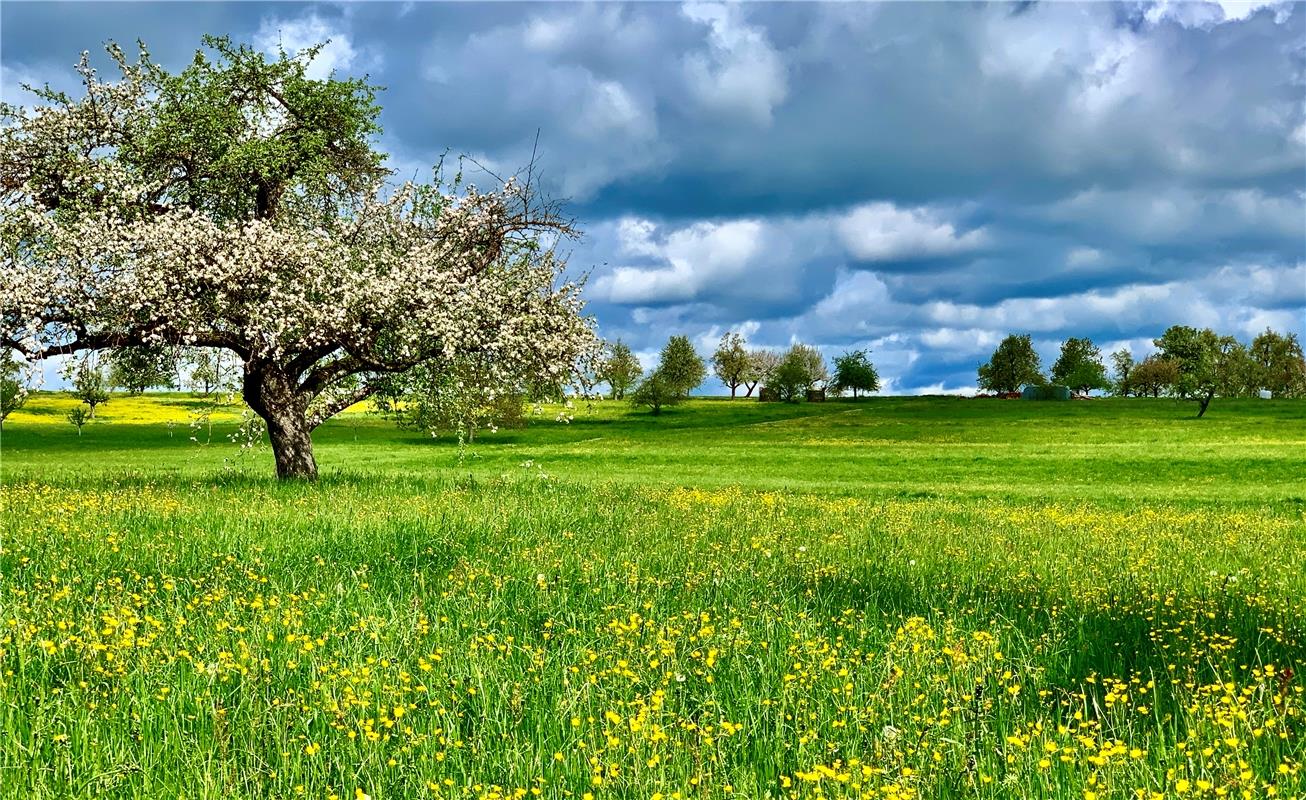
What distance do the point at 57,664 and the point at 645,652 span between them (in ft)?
15.4

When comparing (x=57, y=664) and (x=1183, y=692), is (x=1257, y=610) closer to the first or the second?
(x=1183, y=692)

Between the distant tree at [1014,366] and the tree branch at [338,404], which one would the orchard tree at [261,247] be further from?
the distant tree at [1014,366]

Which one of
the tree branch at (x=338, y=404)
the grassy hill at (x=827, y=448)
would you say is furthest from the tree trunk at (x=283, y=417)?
the grassy hill at (x=827, y=448)

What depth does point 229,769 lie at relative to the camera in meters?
5.34

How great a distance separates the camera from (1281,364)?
494ft

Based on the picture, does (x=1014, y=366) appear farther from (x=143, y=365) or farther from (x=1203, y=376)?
(x=143, y=365)

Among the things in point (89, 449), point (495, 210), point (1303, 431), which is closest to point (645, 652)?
point (495, 210)

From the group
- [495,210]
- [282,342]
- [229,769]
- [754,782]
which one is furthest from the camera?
[495,210]

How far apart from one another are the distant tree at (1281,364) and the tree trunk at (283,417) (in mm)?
161467

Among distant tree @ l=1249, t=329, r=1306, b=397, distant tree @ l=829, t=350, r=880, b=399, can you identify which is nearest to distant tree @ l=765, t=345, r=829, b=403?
distant tree @ l=829, t=350, r=880, b=399

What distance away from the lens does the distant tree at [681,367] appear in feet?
411

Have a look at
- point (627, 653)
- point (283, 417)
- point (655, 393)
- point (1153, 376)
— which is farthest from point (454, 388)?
point (1153, 376)

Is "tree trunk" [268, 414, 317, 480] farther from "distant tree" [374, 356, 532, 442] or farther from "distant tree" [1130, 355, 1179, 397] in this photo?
"distant tree" [1130, 355, 1179, 397]

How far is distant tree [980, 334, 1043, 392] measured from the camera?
162000 millimetres
